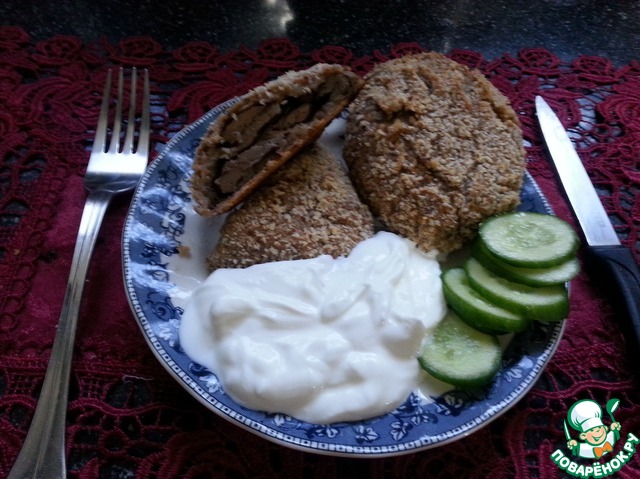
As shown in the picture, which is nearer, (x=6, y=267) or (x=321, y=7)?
(x=6, y=267)

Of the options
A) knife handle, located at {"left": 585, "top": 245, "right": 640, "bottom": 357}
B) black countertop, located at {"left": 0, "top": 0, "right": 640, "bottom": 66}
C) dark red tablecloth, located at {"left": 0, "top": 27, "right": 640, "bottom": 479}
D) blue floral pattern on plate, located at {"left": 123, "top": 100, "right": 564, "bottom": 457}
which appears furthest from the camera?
black countertop, located at {"left": 0, "top": 0, "right": 640, "bottom": 66}

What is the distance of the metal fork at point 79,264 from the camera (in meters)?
1.24

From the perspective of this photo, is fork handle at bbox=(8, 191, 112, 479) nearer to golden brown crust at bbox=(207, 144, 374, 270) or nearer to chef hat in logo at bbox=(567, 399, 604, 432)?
golden brown crust at bbox=(207, 144, 374, 270)

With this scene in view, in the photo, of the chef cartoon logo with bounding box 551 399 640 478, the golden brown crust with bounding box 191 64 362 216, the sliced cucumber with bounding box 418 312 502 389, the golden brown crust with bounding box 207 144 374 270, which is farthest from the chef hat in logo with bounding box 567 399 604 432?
the golden brown crust with bounding box 191 64 362 216

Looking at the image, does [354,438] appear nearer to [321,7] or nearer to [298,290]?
[298,290]

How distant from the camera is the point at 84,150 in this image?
1973mm

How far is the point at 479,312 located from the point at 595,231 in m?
0.65

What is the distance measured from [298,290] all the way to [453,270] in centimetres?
43

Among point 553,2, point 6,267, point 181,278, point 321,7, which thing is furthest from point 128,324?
point 553,2

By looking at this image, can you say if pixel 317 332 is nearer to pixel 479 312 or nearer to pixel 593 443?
pixel 479 312

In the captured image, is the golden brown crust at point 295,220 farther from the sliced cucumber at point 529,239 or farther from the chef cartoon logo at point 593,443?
the chef cartoon logo at point 593,443

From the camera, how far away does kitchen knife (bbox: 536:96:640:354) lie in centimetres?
158

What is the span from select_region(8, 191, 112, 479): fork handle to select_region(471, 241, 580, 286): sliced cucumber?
3.51 ft

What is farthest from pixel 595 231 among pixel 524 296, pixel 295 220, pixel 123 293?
pixel 123 293
